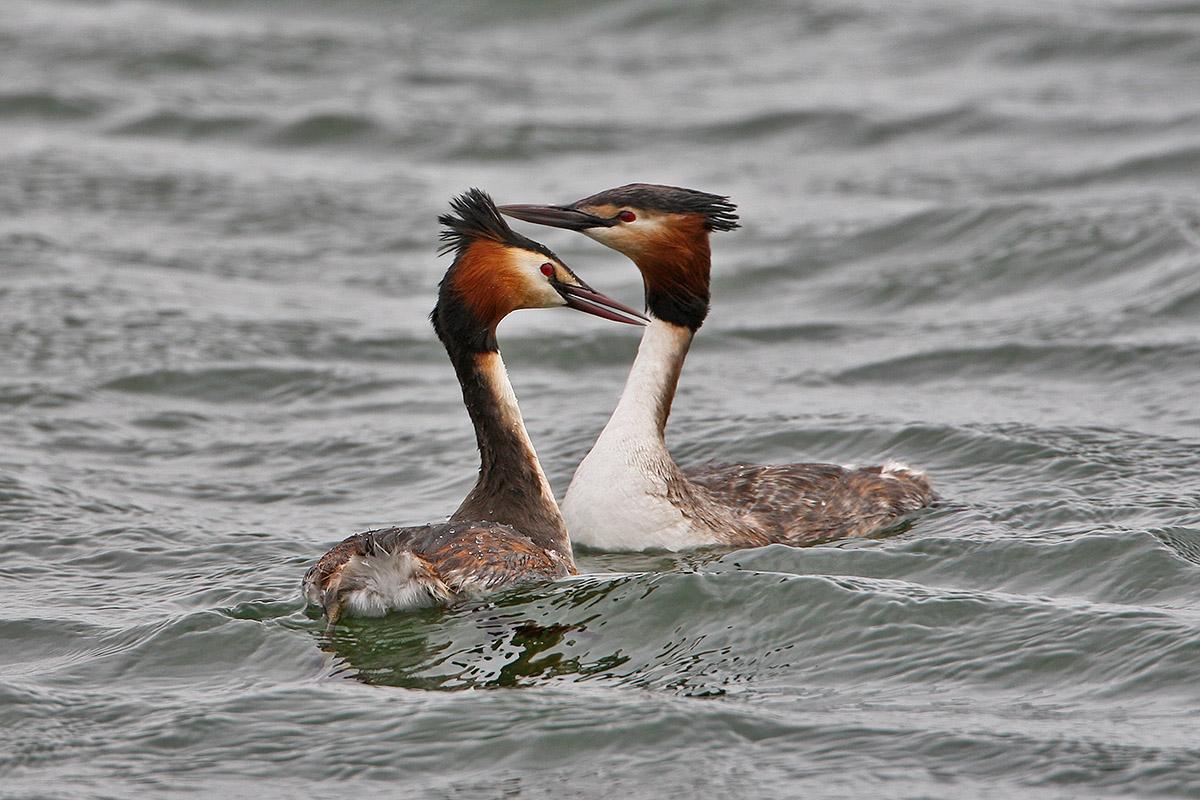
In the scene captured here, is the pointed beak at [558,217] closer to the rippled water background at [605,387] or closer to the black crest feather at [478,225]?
the black crest feather at [478,225]

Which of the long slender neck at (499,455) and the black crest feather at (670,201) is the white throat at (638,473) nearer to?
the long slender neck at (499,455)

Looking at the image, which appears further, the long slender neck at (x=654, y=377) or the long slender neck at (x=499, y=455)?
the long slender neck at (x=654, y=377)

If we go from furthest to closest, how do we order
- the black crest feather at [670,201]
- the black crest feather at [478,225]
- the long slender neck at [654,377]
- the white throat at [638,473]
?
the long slender neck at [654,377], the black crest feather at [670,201], the white throat at [638,473], the black crest feather at [478,225]

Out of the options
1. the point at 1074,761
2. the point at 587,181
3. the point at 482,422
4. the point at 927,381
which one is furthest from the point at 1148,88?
the point at 1074,761

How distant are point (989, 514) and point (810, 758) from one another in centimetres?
282

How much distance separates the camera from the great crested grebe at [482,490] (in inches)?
258

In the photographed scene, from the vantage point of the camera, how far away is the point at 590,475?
7.96 metres

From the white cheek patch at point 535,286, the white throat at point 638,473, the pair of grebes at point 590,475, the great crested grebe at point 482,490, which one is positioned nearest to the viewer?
the great crested grebe at point 482,490

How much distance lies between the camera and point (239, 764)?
18.9ft

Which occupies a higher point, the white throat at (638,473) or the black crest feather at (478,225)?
the black crest feather at (478,225)

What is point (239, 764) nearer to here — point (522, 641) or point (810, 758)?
point (522, 641)

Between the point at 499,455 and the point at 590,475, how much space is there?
649 millimetres

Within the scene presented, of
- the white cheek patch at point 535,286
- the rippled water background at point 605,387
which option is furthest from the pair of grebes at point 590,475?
the rippled water background at point 605,387

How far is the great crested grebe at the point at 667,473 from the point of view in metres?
7.80
